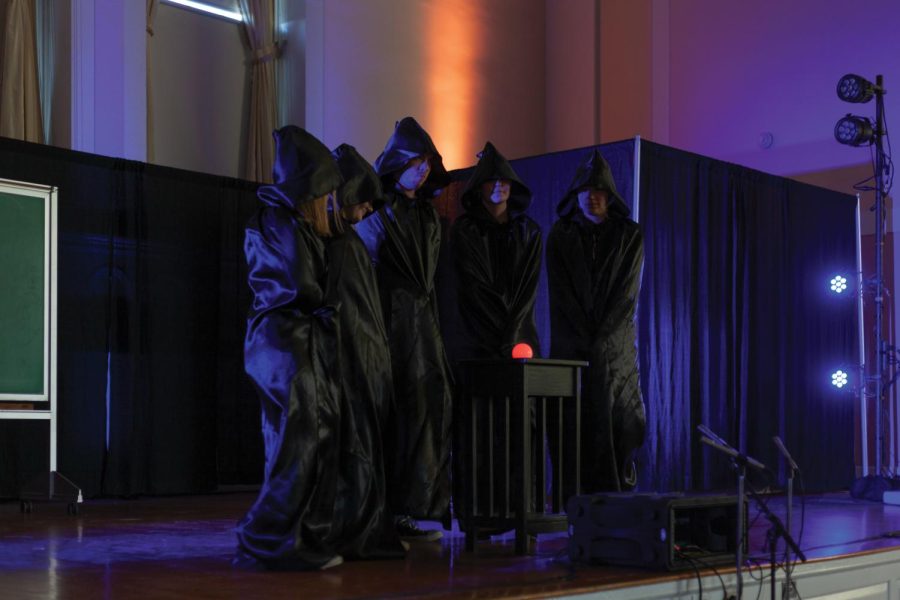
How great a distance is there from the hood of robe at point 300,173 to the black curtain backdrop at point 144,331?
142 inches

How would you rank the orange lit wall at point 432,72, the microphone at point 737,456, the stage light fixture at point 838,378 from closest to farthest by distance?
the microphone at point 737,456 → the stage light fixture at point 838,378 → the orange lit wall at point 432,72

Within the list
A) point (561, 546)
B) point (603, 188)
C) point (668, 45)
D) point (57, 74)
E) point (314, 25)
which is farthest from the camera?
point (668, 45)

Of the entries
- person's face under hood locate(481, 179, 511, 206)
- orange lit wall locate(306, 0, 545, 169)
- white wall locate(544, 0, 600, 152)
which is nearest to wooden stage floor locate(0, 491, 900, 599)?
person's face under hood locate(481, 179, 511, 206)

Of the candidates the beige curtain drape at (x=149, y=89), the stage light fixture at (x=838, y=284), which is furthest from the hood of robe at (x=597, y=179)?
the beige curtain drape at (x=149, y=89)

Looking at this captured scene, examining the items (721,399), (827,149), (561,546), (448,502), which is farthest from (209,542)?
(827,149)

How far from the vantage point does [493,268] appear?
4996mm

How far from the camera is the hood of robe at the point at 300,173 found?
12.8 feet

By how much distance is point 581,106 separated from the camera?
11.2 meters

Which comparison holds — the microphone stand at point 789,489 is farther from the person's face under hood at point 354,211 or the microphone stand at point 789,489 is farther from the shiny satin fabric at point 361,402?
the person's face under hood at point 354,211

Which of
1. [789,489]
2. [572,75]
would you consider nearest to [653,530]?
[789,489]

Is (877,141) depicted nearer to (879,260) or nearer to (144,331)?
(879,260)

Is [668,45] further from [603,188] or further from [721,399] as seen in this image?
[603,188]

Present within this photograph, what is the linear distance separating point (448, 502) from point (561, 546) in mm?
481

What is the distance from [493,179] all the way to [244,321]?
12.3ft
